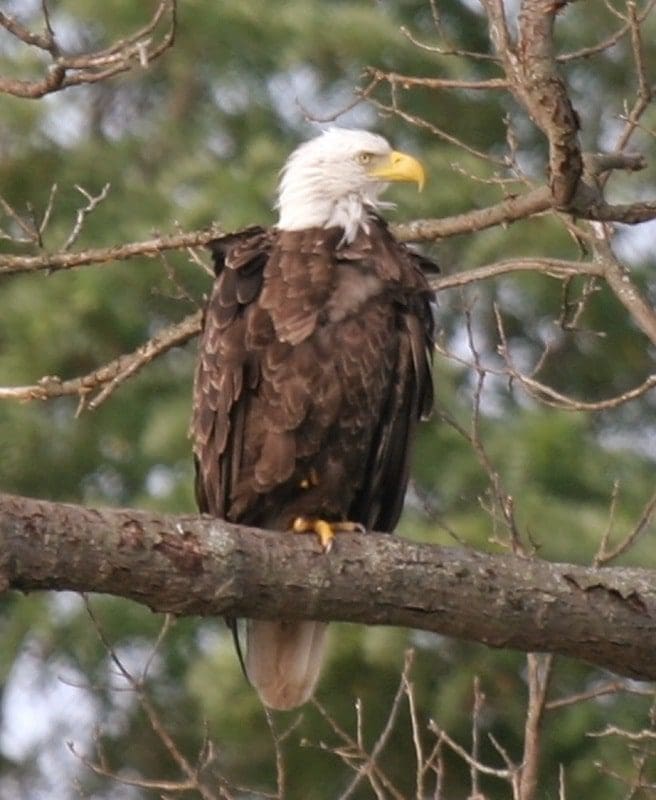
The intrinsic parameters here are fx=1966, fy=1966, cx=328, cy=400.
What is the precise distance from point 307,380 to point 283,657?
862 mm

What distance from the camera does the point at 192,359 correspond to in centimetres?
941

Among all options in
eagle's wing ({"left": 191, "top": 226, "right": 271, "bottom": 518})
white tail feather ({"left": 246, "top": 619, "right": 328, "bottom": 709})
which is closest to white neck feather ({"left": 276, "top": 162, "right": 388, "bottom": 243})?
eagle's wing ({"left": 191, "top": 226, "right": 271, "bottom": 518})

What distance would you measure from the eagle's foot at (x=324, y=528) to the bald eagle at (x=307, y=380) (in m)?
0.02

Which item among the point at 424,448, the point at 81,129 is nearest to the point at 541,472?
the point at 424,448

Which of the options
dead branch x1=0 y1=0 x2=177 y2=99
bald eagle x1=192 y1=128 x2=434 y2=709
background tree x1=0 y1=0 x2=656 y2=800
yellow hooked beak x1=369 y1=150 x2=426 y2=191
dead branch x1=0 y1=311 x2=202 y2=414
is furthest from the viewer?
background tree x1=0 y1=0 x2=656 y2=800

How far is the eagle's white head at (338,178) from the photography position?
5.19m

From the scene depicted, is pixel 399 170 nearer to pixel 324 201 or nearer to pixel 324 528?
pixel 324 201

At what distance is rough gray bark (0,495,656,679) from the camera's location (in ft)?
12.0

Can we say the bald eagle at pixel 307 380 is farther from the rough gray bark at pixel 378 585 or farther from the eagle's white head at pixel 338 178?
the rough gray bark at pixel 378 585

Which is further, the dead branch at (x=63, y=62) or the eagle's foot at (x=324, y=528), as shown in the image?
the eagle's foot at (x=324, y=528)

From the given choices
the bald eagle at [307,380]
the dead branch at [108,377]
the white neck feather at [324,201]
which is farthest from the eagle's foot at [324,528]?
the white neck feather at [324,201]

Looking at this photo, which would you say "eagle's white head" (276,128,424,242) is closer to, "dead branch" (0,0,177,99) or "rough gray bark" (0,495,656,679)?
"dead branch" (0,0,177,99)

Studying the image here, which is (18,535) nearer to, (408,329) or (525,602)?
(525,602)

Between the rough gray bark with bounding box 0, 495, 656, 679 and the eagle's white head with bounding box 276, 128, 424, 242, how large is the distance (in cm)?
136
